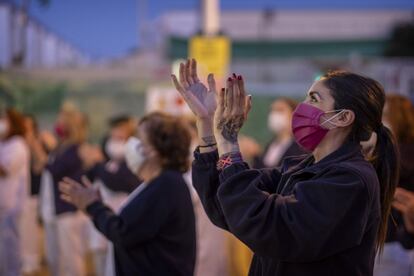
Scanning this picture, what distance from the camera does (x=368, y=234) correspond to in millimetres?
2141

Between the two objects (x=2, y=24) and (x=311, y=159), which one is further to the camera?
(x=2, y=24)

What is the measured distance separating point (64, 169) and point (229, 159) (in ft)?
15.8

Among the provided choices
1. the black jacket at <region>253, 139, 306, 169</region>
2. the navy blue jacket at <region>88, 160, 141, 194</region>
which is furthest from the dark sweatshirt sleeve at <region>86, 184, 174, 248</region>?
the navy blue jacket at <region>88, 160, 141, 194</region>

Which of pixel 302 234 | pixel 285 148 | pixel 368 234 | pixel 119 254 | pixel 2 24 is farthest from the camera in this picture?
pixel 2 24

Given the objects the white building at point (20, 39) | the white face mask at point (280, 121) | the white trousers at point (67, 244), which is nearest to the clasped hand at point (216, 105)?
the white face mask at point (280, 121)

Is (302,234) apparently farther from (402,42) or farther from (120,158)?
(402,42)

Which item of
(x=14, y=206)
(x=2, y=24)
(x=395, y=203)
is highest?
(x=2, y=24)

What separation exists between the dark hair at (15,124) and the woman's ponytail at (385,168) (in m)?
5.56

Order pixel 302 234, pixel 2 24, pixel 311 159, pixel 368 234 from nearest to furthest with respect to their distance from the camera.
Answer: pixel 302 234 < pixel 368 234 < pixel 311 159 < pixel 2 24

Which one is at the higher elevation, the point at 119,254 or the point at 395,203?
the point at 395,203

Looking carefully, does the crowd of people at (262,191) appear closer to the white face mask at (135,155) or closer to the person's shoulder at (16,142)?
the white face mask at (135,155)

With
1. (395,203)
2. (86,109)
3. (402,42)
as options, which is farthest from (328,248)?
(402,42)

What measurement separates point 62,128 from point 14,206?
3.32 feet

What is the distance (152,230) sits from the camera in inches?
129
